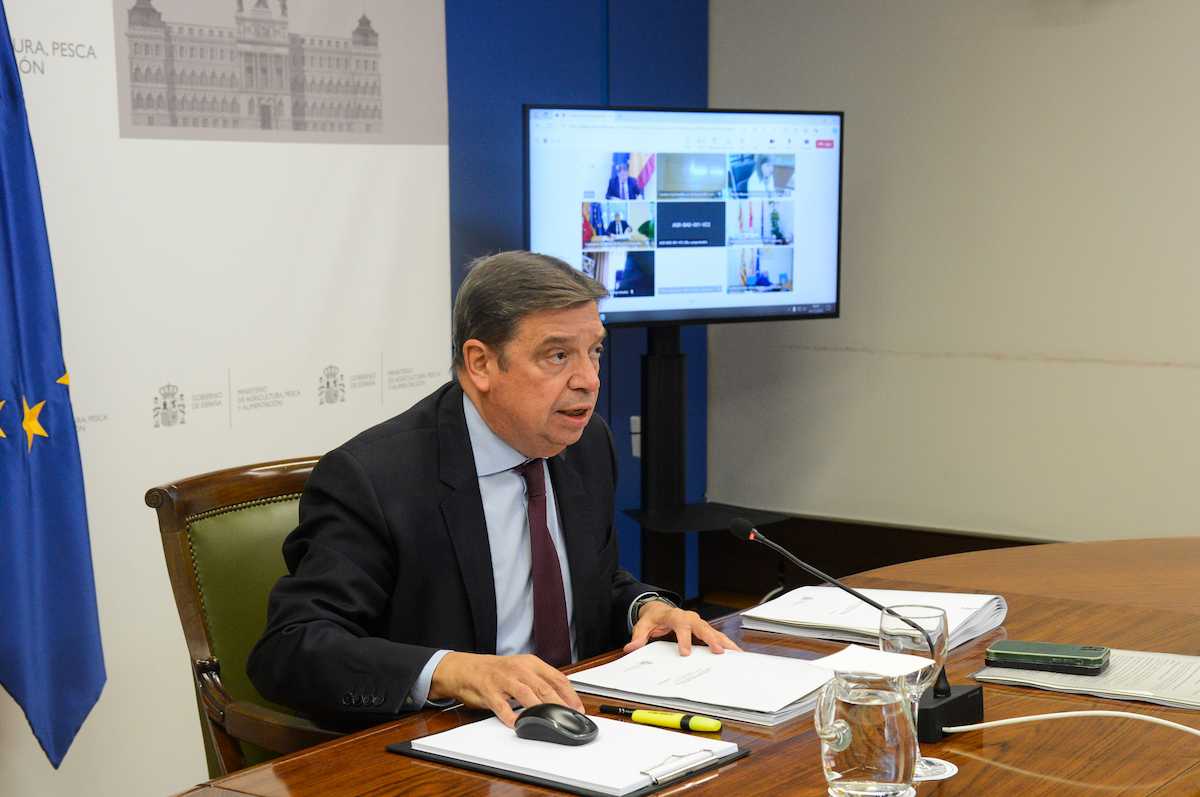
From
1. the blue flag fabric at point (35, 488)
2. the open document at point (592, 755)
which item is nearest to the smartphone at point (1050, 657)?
the open document at point (592, 755)

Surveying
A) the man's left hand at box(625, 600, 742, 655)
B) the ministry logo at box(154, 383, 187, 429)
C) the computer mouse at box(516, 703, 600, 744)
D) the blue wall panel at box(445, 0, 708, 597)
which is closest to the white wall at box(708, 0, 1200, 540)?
the blue wall panel at box(445, 0, 708, 597)

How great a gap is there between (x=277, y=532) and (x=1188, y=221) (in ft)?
10.3

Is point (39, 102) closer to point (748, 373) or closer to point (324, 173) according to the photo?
point (324, 173)

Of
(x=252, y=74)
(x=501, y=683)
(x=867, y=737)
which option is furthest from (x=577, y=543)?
(x=252, y=74)

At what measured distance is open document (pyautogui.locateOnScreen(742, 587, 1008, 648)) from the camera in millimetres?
2004

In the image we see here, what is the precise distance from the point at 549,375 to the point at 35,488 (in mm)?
1312

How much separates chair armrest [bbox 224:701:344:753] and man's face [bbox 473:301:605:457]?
1.67 ft

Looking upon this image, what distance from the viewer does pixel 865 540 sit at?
496 cm

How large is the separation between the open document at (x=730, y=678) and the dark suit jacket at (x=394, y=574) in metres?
0.24

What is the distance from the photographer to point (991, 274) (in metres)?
4.63

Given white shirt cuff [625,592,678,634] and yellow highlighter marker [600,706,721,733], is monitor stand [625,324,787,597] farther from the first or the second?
yellow highlighter marker [600,706,721,733]

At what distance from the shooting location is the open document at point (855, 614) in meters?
2.00

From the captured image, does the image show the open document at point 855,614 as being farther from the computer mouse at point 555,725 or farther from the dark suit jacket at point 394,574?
the computer mouse at point 555,725

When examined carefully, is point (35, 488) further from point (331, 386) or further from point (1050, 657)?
point (1050, 657)
